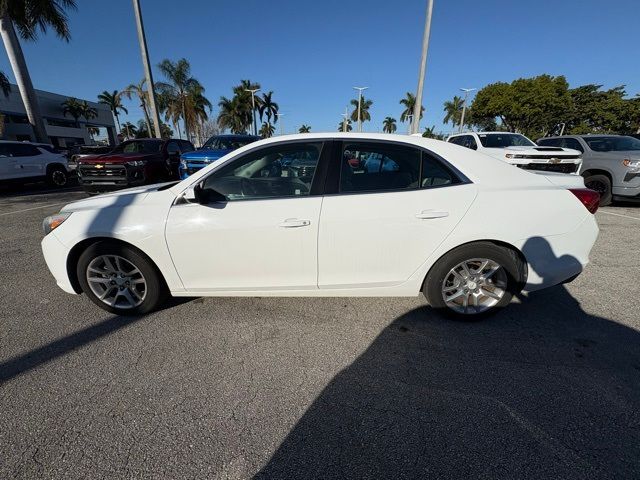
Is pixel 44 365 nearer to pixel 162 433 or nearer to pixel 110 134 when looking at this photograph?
pixel 162 433

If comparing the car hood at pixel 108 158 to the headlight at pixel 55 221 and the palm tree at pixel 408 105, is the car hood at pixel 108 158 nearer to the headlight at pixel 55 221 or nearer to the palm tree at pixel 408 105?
the headlight at pixel 55 221

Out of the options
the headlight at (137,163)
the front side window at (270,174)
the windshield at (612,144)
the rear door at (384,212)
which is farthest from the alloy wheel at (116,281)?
the windshield at (612,144)

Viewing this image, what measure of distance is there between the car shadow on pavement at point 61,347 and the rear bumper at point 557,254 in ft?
11.4

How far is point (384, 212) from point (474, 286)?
1.11 meters

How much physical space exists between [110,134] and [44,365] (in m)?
68.8

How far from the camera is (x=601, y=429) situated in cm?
172

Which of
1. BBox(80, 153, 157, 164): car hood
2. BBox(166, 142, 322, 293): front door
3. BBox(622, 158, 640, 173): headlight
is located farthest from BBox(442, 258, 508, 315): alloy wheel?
BBox(80, 153, 157, 164): car hood

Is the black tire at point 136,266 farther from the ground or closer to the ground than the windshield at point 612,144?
closer to the ground

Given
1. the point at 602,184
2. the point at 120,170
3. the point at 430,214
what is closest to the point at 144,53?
the point at 120,170

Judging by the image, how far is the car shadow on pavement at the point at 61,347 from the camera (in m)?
2.22

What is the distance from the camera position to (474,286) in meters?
2.67

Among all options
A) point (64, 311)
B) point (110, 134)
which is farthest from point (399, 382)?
point (110, 134)

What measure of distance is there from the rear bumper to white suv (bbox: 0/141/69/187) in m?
13.8

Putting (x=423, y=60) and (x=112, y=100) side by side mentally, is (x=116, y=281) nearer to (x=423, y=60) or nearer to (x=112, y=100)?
(x=423, y=60)
